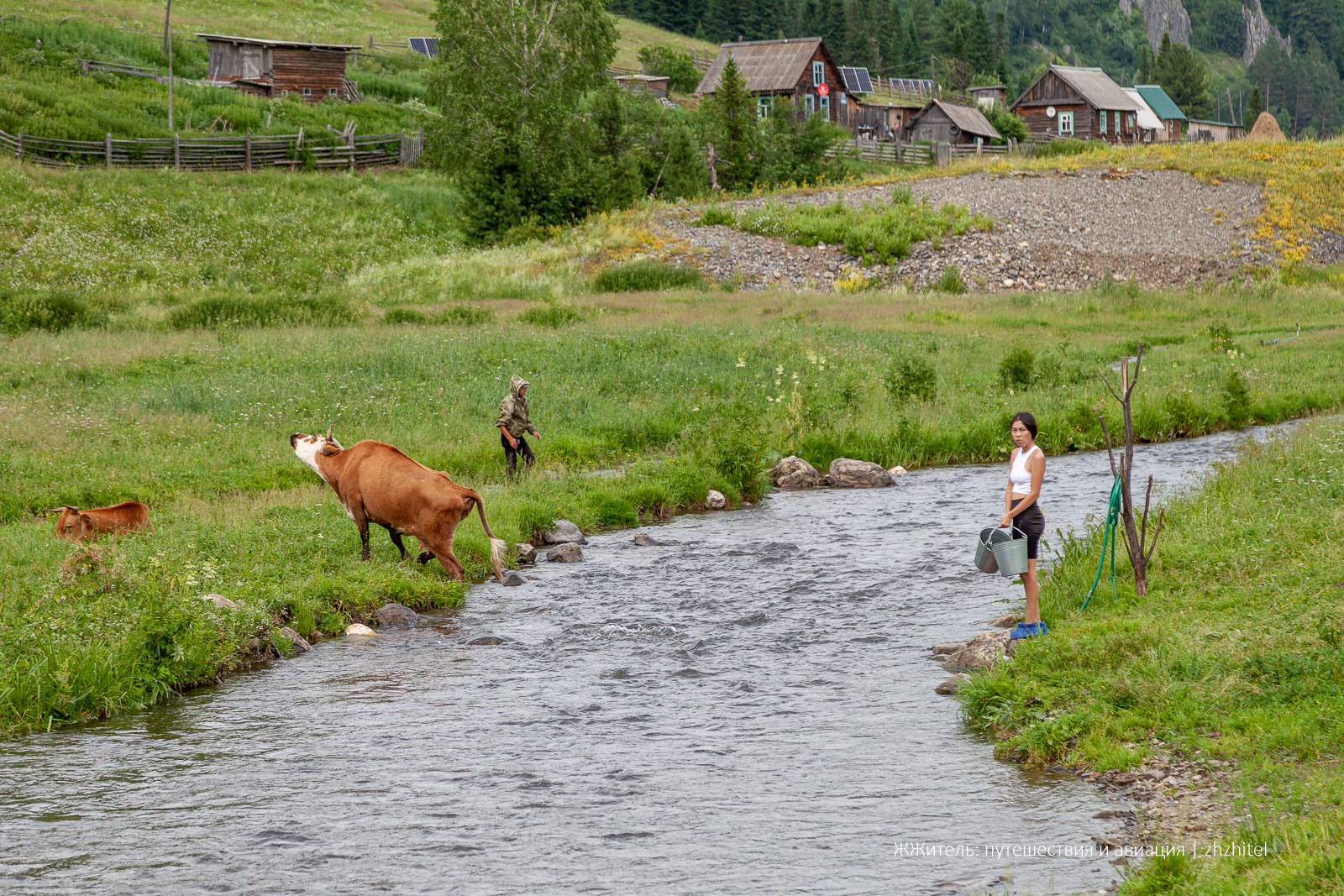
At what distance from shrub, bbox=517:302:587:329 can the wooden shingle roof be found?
5956 cm

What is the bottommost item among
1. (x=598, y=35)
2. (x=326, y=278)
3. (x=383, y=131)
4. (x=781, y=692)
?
(x=781, y=692)

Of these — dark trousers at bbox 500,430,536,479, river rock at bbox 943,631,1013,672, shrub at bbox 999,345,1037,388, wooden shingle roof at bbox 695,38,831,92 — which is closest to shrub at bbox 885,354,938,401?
shrub at bbox 999,345,1037,388

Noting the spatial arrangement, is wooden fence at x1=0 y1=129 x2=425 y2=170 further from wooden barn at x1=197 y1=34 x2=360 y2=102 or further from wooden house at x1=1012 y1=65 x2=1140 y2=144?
wooden house at x1=1012 y1=65 x2=1140 y2=144

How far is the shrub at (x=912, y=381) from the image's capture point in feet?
79.3

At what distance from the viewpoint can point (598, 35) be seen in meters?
58.9

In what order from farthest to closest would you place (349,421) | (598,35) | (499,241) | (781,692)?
(598,35), (499,241), (349,421), (781,692)

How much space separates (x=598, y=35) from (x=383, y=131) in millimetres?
15604

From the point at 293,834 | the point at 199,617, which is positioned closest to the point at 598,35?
the point at 199,617

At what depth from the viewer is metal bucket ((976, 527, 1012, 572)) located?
9984mm

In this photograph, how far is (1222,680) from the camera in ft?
26.6

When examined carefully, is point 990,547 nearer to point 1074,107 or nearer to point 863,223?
point 863,223

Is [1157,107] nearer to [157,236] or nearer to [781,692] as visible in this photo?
[157,236]

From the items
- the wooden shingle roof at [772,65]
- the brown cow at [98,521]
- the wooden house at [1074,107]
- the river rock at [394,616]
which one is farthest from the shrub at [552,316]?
the wooden house at [1074,107]

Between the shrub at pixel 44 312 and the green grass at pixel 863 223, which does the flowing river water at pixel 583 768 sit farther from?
Result: the green grass at pixel 863 223
